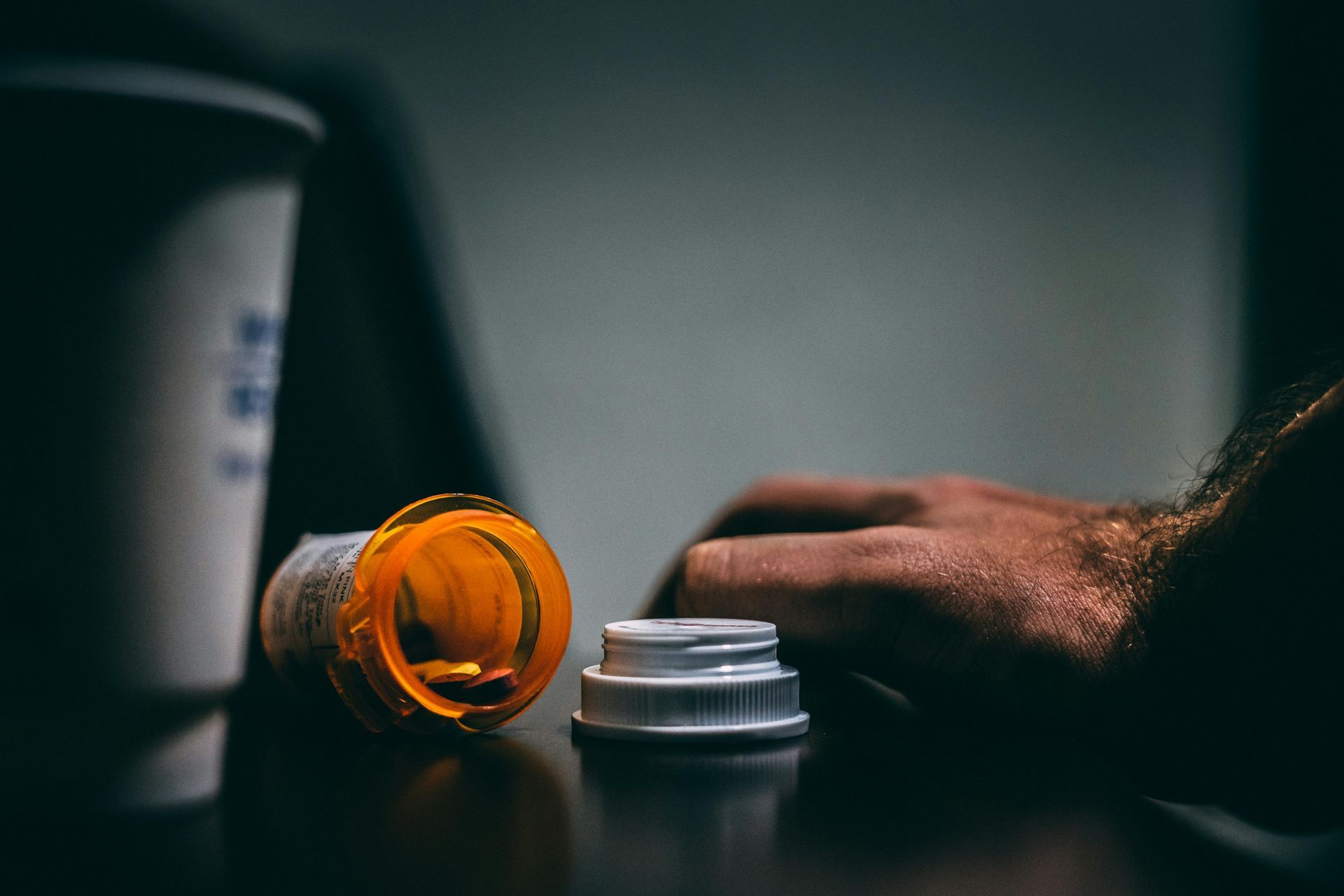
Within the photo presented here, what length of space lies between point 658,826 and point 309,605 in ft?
0.66

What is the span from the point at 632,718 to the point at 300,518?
0.63m

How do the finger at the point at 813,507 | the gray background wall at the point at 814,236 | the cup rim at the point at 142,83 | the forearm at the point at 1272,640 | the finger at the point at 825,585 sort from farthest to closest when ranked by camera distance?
the gray background wall at the point at 814,236, the finger at the point at 813,507, the finger at the point at 825,585, the forearm at the point at 1272,640, the cup rim at the point at 142,83

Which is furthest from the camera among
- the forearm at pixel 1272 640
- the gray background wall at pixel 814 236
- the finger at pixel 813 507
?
the gray background wall at pixel 814 236

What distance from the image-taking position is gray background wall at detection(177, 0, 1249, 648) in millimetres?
1641

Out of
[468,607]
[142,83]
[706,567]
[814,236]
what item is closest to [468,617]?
[468,607]

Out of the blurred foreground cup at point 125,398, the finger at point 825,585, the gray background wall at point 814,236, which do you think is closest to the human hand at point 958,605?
the finger at point 825,585

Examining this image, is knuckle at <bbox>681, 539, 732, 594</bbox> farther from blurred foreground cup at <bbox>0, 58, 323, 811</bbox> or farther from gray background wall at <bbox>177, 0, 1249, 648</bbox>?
gray background wall at <bbox>177, 0, 1249, 648</bbox>

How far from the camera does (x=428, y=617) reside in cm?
43

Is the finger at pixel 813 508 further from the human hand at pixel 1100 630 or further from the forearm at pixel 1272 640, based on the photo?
the forearm at pixel 1272 640

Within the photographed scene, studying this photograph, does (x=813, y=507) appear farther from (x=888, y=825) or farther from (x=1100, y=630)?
(x=888, y=825)

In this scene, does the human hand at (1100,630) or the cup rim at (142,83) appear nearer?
the cup rim at (142,83)

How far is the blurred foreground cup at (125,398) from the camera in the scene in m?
0.21

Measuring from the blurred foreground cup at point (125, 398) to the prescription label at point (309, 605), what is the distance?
15 cm

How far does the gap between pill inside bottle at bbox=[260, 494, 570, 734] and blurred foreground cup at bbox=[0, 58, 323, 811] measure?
13 cm
